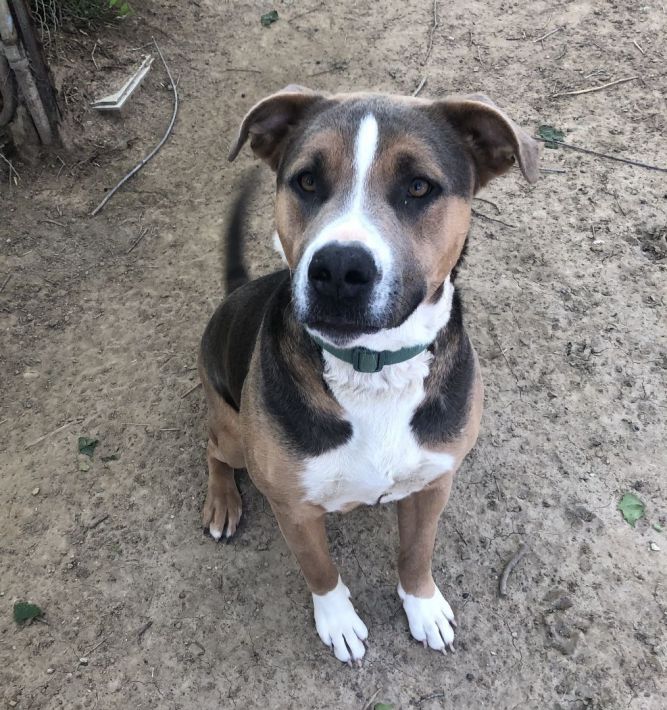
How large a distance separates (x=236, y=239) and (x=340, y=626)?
226cm

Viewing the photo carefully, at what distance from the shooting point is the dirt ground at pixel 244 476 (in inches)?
125

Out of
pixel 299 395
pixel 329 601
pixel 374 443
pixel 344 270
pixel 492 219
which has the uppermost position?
pixel 344 270

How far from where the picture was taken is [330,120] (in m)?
2.32

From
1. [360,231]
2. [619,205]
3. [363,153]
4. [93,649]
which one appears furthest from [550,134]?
[93,649]

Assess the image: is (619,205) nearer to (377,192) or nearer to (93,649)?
(377,192)

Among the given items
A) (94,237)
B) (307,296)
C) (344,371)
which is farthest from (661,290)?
(94,237)

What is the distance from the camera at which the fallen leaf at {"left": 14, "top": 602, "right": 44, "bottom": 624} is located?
3320 millimetres

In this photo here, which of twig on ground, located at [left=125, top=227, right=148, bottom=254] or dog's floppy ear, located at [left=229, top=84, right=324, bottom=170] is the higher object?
dog's floppy ear, located at [left=229, top=84, right=324, bottom=170]

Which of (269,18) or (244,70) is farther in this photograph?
(269,18)

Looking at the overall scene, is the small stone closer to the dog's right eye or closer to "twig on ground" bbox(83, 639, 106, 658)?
"twig on ground" bbox(83, 639, 106, 658)

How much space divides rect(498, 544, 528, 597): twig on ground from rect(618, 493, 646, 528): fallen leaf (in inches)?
23.9

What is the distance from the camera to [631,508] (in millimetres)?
3547

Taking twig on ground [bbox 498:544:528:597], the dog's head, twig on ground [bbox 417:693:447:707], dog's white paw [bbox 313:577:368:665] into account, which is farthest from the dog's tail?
twig on ground [bbox 417:693:447:707]

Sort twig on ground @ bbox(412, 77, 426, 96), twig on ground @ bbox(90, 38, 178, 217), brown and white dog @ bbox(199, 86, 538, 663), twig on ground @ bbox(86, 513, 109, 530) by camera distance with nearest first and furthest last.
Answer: brown and white dog @ bbox(199, 86, 538, 663), twig on ground @ bbox(86, 513, 109, 530), twig on ground @ bbox(90, 38, 178, 217), twig on ground @ bbox(412, 77, 426, 96)
